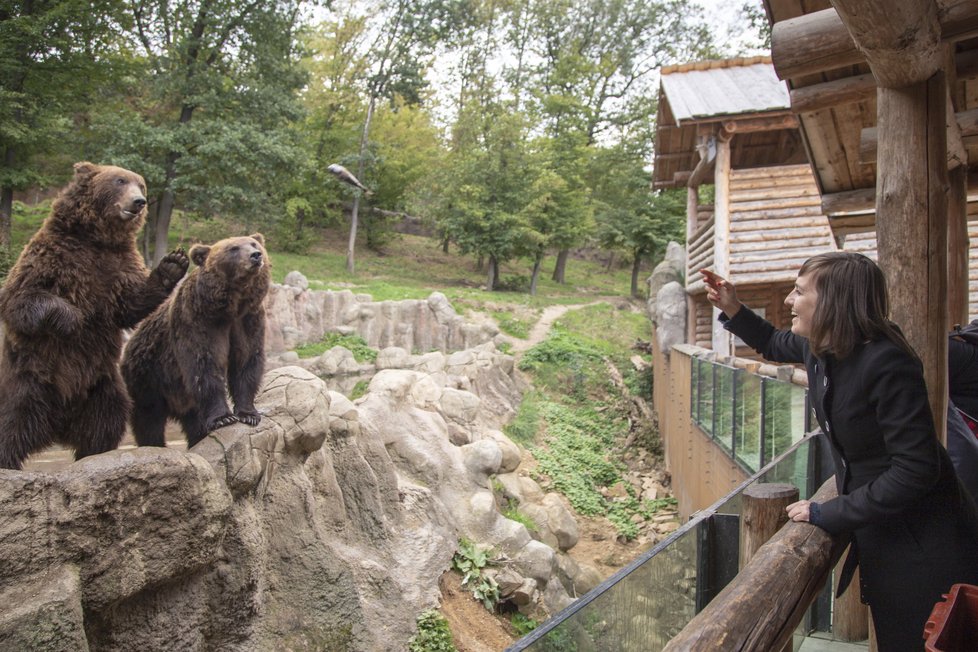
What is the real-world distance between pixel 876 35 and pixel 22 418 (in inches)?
163

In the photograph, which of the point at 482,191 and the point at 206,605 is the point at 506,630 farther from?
the point at 482,191

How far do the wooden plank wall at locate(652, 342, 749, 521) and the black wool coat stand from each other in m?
4.34

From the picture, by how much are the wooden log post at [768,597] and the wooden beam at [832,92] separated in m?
2.21

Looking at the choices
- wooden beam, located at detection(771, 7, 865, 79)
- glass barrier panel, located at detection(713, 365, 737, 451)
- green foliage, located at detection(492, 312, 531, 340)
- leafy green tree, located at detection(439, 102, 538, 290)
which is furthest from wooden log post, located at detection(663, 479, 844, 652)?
leafy green tree, located at detection(439, 102, 538, 290)

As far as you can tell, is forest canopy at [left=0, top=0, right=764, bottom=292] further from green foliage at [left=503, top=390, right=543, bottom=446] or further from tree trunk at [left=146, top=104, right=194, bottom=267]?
green foliage at [left=503, top=390, right=543, bottom=446]

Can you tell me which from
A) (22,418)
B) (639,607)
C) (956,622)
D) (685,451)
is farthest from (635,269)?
(639,607)

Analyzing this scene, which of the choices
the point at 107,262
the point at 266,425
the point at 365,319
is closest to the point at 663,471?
the point at 365,319

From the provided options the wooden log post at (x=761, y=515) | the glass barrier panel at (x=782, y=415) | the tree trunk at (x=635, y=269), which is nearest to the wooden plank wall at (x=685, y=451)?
the glass barrier panel at (x=782, y=415)

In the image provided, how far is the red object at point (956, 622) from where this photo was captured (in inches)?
66.2

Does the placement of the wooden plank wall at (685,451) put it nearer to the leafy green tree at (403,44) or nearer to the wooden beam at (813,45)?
the wooden beam at (813,45)

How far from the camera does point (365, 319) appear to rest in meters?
15.1

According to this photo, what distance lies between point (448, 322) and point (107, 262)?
501 inches

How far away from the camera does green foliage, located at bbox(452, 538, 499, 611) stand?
622 centimetres

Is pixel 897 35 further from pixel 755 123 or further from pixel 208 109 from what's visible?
pixel 208 109
